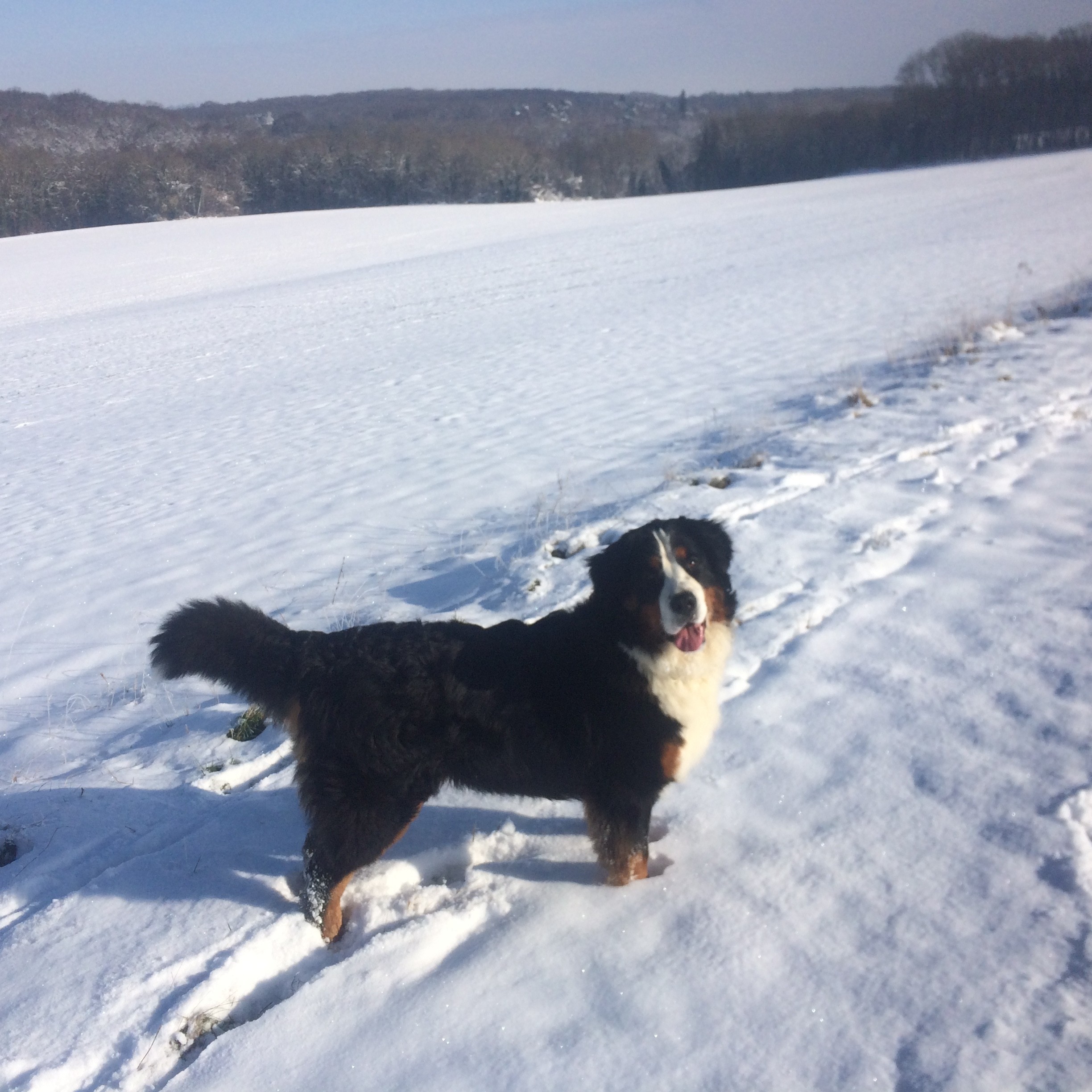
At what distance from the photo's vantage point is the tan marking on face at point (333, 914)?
2842 mm

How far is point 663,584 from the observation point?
2908 mm

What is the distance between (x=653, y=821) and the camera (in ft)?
11.0

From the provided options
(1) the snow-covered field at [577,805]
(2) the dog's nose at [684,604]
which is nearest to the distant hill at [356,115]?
(1) the snow-covered field at [577,805]

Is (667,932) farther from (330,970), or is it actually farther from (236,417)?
(236,417)

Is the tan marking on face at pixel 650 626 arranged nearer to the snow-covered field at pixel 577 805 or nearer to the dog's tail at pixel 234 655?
the snow-covered field at pixel 577 805

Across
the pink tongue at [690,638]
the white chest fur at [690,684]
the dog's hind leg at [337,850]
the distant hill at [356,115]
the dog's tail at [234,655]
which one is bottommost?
the dog's hind leg at [337,850]

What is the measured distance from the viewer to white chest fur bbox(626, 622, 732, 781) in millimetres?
2973

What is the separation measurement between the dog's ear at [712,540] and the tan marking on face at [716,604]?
10 centimetres

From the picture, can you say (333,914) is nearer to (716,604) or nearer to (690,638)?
(690,638)

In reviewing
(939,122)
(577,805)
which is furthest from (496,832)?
(939,122)

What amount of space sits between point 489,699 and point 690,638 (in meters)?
0.75

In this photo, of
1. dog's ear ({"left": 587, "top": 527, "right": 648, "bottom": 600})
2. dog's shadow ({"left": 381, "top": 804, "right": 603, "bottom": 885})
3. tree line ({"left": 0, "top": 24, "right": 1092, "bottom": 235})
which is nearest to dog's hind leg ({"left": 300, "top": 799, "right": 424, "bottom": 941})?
dog's shadow ({"left": 381, "top": 804, "right": 603, "bottom": 885})

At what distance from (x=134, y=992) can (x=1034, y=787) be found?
3.20m

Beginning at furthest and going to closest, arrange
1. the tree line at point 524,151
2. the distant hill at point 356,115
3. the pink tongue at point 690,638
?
the distant hill at point 356,115 < the tree line at point 524,151 < the pink tongue at point 690,638
